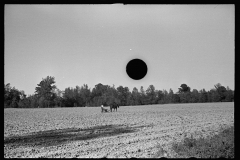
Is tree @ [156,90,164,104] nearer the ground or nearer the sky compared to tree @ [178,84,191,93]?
nearer the ground

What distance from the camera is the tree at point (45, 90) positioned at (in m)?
68.5

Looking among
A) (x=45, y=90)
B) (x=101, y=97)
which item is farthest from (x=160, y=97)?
(x=45, y=90)

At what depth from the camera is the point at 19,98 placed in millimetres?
68312

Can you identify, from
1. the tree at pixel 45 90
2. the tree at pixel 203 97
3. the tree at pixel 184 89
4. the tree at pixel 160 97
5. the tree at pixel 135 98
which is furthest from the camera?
the tree at pixel 184 89

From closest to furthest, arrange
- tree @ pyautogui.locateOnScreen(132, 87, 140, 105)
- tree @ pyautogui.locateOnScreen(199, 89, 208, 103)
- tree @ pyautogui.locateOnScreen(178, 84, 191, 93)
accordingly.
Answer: tree @ pyautogui.locateOnScreen(199, 89, 208, 103), tree @ pyautogui.locateOnScreen(132, 87, 140, 105), tree @ pyautogui.locateOnScreen(178, 84, 191, 93)

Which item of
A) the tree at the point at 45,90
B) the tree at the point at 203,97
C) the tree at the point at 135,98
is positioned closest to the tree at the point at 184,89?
the tree at the point at 203,97

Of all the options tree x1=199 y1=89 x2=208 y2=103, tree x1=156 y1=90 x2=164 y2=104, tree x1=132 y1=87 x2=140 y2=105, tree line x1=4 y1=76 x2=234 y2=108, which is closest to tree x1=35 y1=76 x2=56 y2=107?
tree line x1=4 y1=76 x2=234 y2=108

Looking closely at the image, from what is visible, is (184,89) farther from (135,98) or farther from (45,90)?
(45,90)

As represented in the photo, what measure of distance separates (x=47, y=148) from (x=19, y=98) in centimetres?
7029

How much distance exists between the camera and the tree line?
6862cm

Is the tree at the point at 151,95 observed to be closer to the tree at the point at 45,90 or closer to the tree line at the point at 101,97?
the tree line at the point at 101,97

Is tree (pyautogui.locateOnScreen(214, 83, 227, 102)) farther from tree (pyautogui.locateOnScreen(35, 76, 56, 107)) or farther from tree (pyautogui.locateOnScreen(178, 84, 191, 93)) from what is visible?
tree (pyautogui.locateOnScreen(35, 76, 56, 107))

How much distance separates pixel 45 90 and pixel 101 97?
84.9ft
